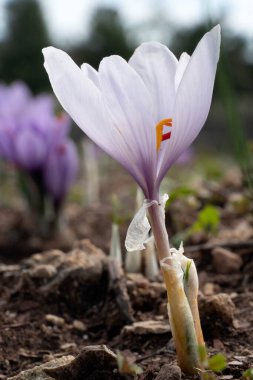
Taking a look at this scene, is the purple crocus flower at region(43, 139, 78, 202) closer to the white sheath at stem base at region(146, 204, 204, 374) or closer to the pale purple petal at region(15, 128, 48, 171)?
the pale purple petal at region(15, 128, 48, 171)

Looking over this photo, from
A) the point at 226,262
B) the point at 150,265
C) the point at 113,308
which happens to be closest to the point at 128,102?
the point at 113,308

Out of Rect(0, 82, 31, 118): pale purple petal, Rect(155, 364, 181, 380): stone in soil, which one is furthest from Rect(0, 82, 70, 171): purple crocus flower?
Rect(155, 364, 181, 380): stone in soil

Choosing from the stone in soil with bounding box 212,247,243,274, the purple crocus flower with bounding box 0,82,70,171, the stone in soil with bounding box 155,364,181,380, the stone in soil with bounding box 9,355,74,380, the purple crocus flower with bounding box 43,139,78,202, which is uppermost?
the purple crocus flower with bounding box 0,82,70,171

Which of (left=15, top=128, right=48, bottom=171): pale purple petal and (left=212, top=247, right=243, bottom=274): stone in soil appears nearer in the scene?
(left=212, top=247, right=243, bottom=274): stone in soil

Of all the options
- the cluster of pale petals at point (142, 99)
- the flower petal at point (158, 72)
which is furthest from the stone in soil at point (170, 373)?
the flower petal at point (158, 72)

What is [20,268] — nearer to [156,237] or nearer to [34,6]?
[156,237]

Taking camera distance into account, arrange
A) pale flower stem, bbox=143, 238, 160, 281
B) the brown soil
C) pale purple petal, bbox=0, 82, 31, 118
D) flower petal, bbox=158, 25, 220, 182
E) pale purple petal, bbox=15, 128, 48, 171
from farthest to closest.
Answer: pale purple petal, bbox=0, 82, 31, 118 < pale purple petal, bbox=15, 128, 48, 171 < pale flower stem, bbox=143, 238, 160, 281 < the brown soil < flower petal, bbox=158, 25, 220, 182

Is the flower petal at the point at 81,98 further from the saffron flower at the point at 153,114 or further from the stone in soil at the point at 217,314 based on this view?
the stone in soil at the point at 217,314
